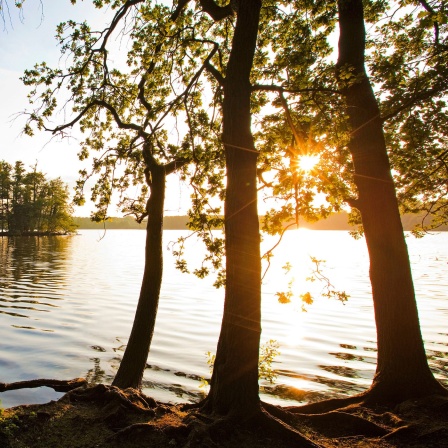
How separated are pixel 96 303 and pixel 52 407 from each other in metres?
19.0

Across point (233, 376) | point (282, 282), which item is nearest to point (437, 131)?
point (233, 376)

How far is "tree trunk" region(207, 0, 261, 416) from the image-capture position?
572cm

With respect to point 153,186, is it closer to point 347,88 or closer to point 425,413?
point 347,88

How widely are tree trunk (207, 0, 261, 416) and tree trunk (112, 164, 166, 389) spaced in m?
4.17

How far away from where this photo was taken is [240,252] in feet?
19.2

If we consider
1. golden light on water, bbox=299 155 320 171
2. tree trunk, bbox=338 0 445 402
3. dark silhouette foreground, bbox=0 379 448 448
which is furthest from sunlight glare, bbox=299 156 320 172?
dark silhouette foreground, bbox=0 379 448 448

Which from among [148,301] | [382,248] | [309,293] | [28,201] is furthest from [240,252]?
[28,201]

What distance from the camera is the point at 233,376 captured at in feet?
18.7

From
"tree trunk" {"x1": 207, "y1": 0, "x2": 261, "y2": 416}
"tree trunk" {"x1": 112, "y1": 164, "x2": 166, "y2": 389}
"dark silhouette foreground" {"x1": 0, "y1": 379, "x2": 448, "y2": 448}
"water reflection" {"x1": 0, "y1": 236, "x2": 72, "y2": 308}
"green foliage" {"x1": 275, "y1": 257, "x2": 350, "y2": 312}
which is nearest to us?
"dark silhouette foreground" {"x1": 0, "y1": 379, "x2": 448, "y2": 448}

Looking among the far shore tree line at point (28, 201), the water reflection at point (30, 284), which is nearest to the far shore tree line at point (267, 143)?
the water reflection at point (30, 284)

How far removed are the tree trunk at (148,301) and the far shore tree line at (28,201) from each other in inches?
4137

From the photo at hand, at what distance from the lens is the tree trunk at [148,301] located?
9.55 metres

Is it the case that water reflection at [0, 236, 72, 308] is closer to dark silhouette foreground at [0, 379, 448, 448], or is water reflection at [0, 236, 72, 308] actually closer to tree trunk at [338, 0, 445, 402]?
dark silhouette foreground at [0, 379, 448, 448]

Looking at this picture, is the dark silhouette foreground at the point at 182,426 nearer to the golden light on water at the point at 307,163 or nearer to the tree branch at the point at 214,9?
the golden light on water at the point at 307,163
